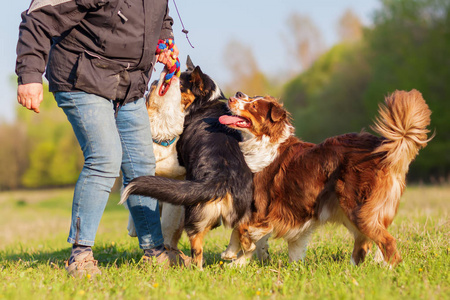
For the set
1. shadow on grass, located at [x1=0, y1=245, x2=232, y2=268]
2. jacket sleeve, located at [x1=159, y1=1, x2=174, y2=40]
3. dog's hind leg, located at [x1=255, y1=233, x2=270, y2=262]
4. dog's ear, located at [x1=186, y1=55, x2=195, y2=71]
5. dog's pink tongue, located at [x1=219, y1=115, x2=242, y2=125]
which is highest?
jacket sleeve, located at [x1=159, y1=1, x2=174, y2=40]

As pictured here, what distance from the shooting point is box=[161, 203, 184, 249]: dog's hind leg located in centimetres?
482

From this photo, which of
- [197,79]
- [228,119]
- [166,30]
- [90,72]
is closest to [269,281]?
[228,119]

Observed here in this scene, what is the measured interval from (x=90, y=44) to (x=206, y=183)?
1528 mm

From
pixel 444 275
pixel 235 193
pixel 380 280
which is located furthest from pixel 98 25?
pixel 444 275

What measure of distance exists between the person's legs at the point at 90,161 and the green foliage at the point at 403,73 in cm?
2316

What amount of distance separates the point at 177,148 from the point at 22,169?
50757 millimetres

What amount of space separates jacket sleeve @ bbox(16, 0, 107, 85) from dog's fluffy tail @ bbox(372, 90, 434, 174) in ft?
8.63

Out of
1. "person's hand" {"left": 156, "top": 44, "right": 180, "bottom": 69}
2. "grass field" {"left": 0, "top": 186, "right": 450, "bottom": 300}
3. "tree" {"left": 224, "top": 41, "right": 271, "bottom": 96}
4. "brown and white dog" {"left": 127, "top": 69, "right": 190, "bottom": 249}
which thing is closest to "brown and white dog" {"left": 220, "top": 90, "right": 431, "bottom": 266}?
"grass field" {"left": 0, "top": 186, "right": 450, "bottom": 300}

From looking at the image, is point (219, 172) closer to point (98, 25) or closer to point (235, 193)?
point (235, 193)

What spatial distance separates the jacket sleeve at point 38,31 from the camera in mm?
3344

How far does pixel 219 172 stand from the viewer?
4.02m

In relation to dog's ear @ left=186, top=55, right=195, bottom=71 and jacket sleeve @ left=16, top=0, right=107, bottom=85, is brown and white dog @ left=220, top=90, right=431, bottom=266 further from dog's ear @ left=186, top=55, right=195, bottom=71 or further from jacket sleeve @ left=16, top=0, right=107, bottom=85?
jacket sleeve @ left=16, top=0, right=107, bottom=85

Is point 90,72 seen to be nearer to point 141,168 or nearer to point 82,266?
point 141,168

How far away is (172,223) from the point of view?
15.9 feet
